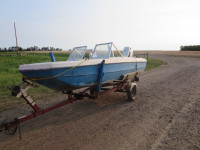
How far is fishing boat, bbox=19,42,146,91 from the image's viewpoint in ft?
11.6

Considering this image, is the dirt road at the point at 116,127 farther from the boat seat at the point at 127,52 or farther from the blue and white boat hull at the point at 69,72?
the boat seat at the point at 127,52

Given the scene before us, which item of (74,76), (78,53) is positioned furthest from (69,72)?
(78,53)

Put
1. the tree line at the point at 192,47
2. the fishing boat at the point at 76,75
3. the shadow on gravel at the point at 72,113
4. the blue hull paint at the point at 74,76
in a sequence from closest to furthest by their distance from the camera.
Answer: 1. the fishing boat at the point at 76,75
2. the blue hull paint at the point at 74,76
3. the shadow on gravel at the point at 72,113
4. the tree line at the point at 192,47

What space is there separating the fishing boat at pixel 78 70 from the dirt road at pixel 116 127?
3.17 ft

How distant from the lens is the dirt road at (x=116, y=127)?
10.6 feet

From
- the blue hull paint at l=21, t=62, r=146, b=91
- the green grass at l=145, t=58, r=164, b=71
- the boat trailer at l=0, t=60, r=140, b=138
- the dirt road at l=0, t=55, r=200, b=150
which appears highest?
the blue hull paint at l=21, t=62, r=146, b=91

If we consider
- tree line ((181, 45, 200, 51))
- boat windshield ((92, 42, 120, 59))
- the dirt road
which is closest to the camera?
the dirt road

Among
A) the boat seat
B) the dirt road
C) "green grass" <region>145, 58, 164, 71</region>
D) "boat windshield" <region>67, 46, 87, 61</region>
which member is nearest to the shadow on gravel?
the dirt road

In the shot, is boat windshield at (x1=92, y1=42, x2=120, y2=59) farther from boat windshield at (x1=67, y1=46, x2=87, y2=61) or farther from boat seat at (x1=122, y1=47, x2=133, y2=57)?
boat seat at (x1=122, y1=47, x2=133, y2=57)

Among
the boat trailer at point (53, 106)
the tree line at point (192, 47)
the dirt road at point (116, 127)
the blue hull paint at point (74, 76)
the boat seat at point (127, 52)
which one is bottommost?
the dirt road at point (116, 127)

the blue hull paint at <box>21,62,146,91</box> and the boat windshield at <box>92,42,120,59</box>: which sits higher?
the boat windshield at <box>92,42,120,59</box>

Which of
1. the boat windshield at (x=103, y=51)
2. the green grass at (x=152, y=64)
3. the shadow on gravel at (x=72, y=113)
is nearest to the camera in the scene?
the shadow on gravel at (x=72, y=113)

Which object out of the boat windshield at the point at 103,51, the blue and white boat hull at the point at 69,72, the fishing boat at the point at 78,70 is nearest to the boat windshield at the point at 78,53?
the fishing boat at the point at 78,70

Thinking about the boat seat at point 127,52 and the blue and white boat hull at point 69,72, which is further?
the boat seat at point 127,52
